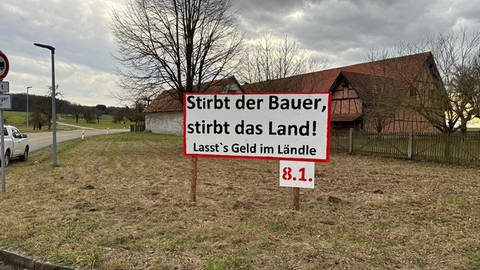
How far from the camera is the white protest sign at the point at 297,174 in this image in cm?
547

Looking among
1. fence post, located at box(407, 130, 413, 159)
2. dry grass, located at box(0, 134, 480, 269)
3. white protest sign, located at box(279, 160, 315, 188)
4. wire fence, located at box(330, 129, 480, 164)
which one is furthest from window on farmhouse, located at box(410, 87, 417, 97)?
white protest sign, located at box(279, 160, 315, 188)

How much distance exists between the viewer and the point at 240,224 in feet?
16.3

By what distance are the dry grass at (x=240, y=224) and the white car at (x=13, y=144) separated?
370cm

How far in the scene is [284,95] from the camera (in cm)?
548

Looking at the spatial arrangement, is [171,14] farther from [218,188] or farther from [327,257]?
[327,257]

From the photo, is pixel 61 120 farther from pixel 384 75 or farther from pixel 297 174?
pixel 297 174

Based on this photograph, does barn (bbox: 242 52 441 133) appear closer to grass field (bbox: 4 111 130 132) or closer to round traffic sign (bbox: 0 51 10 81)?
round traffic sign (bbox: 0 51 10 81)

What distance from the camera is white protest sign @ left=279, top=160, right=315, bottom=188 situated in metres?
5.47

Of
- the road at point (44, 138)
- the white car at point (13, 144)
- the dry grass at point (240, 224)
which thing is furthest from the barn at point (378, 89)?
the road at point (44, 138)

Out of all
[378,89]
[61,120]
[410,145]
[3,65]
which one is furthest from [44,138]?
[61,120]

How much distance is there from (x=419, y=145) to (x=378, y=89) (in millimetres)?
12734

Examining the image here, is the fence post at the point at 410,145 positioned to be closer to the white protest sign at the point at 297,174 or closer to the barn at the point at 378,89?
the barn at the point at 378,89

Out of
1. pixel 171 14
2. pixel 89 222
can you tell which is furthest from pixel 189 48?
pixel 89 222

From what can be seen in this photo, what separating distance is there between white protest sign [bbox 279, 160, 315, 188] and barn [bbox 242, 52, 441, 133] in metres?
14.4
